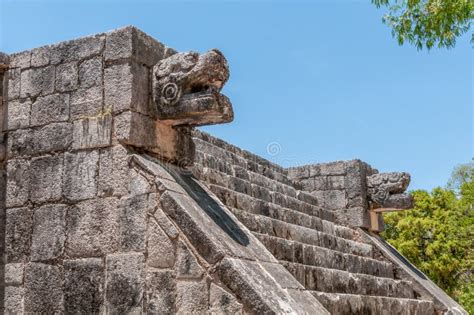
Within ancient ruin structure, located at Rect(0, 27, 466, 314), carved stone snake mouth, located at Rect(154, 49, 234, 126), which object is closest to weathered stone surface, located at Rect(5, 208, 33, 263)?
ancient ruin structure, located at Rect(0, 27, 466, 314)

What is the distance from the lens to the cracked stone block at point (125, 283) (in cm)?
491

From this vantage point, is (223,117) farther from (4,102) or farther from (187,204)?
(4,102)

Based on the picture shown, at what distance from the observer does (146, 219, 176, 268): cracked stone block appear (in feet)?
15.8

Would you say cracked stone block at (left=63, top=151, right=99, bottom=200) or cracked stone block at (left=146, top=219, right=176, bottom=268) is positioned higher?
cracked stone block at (left=63, top=151, right=99, bottom=200)

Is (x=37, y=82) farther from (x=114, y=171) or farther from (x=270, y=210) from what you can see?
(x=270, y=210)

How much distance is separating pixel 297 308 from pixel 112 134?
208cm

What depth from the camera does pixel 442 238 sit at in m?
21.9

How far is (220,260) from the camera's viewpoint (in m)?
4.61

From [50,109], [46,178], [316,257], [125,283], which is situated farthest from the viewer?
[316,257]

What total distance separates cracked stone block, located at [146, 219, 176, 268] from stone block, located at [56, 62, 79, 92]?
60.2 inches

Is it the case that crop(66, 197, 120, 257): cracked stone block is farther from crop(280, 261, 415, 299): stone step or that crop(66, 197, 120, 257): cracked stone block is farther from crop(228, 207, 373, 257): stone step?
crop(280, 261, 415, 299): stone step

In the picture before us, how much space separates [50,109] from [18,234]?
44.7 inches

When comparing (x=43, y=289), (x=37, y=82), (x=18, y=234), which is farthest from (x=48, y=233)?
(x=37, y=82)

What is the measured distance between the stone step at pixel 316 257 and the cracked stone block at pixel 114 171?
1.72 metres
